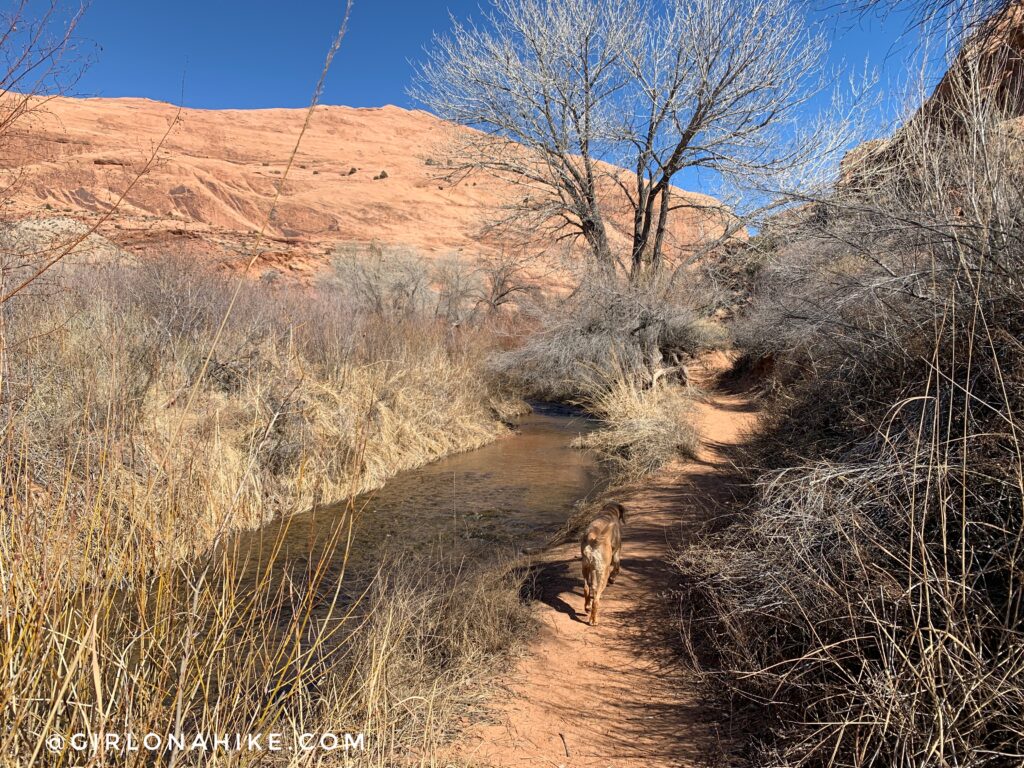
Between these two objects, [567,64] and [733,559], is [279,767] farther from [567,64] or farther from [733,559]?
[567,64]

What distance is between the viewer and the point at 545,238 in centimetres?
1684

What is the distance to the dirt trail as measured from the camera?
8.89 ft

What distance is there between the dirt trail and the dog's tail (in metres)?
0.35

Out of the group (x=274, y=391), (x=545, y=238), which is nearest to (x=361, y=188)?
(x=545, y=238)

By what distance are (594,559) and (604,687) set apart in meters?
0.91

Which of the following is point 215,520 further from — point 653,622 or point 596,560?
point 653,622

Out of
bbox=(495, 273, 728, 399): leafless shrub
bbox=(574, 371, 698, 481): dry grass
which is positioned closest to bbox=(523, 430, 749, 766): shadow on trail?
bbox=(574, 371, 698, 481): dry grass

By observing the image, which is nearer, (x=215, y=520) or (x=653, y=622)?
(x=215, y=520)

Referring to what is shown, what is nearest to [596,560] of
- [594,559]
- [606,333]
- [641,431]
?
[594,559]

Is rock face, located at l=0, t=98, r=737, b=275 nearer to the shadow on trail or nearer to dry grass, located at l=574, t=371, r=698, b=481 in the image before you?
dry grass, located at l=574, t=371, r=698, b=481

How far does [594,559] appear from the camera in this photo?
405 cm

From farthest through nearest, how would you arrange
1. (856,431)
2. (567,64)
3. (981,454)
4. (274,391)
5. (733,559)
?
(567,64) → (274,391) → (856,431) → (733,559) → (981,454)

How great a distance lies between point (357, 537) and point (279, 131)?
61.0m

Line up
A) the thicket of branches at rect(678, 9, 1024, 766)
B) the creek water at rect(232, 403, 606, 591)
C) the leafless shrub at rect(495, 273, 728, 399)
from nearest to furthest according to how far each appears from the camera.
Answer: the thicket of branches at rect(678, 9, 1024, 766) → the creek water at rect(232, 403, 606, 591) → the leafless shrub at rect(495, 273, 728, 399)
